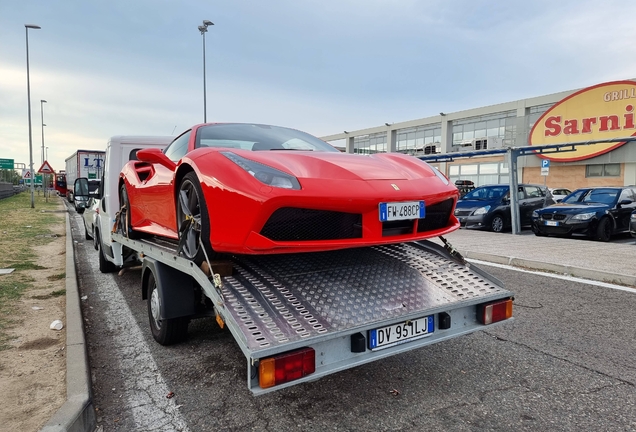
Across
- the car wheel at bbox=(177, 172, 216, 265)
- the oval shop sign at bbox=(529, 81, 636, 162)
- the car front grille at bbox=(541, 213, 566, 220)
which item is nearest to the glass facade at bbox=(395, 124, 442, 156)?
the oval shop sign at bbox=(529, 81, 636, 162)

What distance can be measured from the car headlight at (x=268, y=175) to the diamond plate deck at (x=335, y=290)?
69 cm

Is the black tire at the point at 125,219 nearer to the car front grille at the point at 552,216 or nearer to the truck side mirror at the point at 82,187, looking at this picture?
the truck side mirror at the point at 82,187

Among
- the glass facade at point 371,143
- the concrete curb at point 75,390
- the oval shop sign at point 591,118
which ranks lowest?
the concrete curb at point 75,390

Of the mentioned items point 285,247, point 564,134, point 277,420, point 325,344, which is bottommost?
point 277,420

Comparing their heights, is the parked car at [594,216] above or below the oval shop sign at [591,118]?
below

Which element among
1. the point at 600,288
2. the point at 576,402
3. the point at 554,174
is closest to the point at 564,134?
the point at 554,174

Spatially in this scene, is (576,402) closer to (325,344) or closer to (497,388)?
(497,388)

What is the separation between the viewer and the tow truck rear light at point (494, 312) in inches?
119

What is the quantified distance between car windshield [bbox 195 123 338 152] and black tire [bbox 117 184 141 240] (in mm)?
1770

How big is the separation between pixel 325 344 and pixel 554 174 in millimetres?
32980

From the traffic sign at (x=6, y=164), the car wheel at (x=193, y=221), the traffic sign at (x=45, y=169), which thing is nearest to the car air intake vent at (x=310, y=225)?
the car wheel at (x=193, y=221)

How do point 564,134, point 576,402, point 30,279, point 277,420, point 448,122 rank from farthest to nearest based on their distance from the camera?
point 448,122
point 564,134
point 30,279
point 576,402
point 277,420

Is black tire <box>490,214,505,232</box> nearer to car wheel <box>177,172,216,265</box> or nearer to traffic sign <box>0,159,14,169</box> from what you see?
car wheel <box>177,172,216,265</box>

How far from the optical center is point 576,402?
9.08ft
